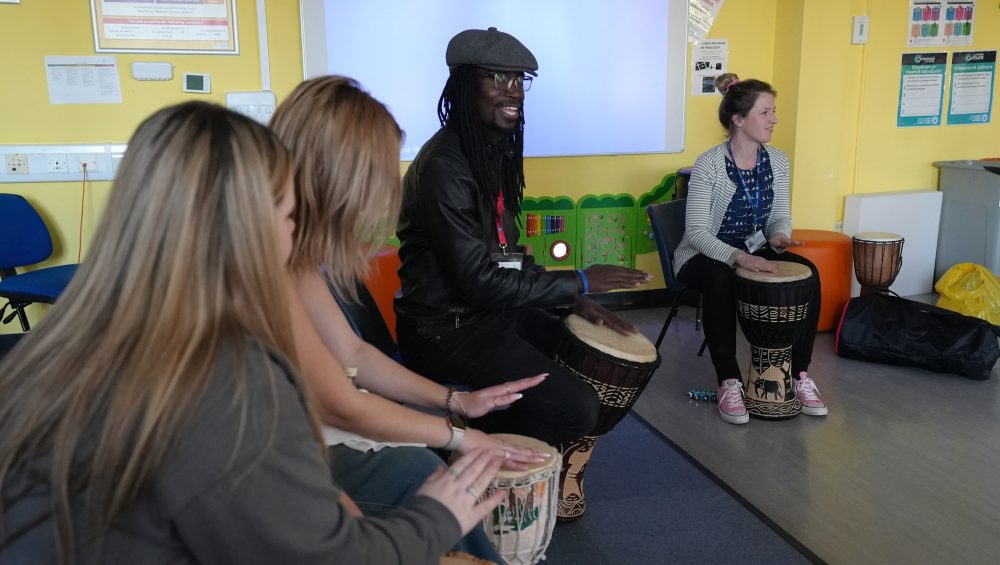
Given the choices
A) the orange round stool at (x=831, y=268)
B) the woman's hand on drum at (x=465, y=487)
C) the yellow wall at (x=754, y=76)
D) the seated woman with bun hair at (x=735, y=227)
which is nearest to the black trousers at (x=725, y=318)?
the seated woman with bun hair at (x=735, y=227)

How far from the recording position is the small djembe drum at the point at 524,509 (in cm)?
159

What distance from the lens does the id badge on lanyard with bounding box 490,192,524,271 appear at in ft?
7.17

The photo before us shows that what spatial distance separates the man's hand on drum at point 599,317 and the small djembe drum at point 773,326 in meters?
0.95

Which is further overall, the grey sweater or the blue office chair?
the blue office chair

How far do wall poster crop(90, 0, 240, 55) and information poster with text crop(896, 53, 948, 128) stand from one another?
3818mm

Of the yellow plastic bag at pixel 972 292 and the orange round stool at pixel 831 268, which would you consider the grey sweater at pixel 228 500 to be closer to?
the orange round stool at pixel 831 268

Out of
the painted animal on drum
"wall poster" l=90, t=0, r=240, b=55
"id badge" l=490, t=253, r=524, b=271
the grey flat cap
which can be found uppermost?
"wall poster" l=90, t=0, r=240, b=55

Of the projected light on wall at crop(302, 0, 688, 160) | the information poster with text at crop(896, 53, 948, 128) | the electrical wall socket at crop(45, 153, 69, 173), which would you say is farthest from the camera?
the information poster with text at crop(896, 53, 948, 128)

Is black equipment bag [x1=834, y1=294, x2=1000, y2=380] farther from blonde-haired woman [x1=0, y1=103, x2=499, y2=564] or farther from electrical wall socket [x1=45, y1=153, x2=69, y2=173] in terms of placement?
electrical wall socket [x1=45, y1=153, x2=69, y2=173]

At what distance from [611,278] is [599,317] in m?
0.17

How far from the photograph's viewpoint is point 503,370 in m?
2.00

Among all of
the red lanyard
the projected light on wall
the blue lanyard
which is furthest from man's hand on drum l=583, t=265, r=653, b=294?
the projected light on wall

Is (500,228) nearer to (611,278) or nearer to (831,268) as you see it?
(611,278)

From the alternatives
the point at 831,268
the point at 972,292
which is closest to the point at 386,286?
the point at 831,268
